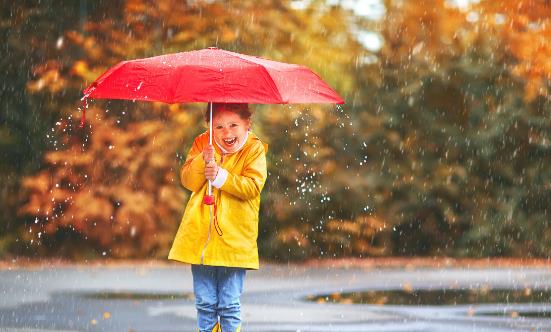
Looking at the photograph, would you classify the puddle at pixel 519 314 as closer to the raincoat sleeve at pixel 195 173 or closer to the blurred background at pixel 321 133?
the raincoat sleeve at pixel 195 173

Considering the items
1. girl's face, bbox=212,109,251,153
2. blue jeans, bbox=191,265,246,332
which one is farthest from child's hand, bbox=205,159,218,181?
blue jeans, bbox=191,265,246,332

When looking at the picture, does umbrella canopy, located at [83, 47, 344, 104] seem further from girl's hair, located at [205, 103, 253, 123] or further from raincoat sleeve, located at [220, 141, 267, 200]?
raincoat sleeve, located at [220, 141, 267, 200]

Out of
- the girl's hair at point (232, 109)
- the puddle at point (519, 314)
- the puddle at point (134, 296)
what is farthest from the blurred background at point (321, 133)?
the girl's hair at point (232, 109)

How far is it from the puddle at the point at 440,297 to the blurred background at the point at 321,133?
2243 mm

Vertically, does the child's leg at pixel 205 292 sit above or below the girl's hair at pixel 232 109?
below

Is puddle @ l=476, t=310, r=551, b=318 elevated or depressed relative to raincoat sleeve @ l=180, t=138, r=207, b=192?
depressed

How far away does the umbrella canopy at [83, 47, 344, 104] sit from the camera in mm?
5629

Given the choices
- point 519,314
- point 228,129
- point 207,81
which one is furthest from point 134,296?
point 207,81

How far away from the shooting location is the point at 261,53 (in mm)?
11500

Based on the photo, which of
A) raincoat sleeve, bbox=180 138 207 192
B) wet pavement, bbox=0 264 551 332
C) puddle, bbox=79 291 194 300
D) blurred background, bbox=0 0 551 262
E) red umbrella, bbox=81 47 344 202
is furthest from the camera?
blurred background, bbox=0 0 551 262

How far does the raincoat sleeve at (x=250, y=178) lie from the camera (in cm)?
581

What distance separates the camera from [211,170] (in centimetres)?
577

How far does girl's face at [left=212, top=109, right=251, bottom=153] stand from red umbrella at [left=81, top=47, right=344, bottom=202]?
21 cm

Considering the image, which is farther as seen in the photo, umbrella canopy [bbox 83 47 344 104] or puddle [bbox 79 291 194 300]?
puddle [bbox 79 291 194 300]
